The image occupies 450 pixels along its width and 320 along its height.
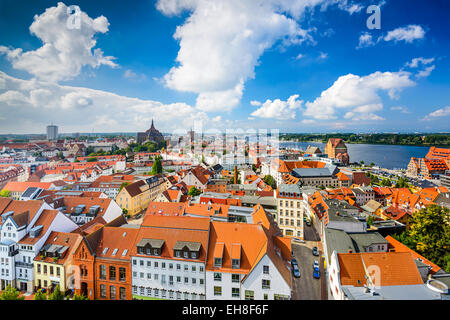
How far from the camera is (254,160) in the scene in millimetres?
29688

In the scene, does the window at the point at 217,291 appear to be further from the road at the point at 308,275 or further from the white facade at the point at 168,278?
the road at the point at 308,275

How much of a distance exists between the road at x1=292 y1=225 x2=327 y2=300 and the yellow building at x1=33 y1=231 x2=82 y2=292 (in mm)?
6170

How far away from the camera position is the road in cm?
618

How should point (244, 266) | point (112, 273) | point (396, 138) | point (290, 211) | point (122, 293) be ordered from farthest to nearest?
point (396, 138)
point (290, 211)
point (112, 273)
point (122, 293)
point (244, 266)

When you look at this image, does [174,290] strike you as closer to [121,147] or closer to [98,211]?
[98,211]

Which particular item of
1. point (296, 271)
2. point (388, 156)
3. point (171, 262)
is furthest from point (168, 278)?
point (388, 156)

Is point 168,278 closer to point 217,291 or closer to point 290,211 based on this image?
point 217,291

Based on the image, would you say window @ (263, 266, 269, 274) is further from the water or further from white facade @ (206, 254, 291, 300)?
the water

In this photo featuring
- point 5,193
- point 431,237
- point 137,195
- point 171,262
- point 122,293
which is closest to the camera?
point 171,262

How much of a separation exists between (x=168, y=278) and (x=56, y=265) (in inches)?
131

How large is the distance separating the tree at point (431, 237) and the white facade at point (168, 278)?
7828mm

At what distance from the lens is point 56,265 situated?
6332mm

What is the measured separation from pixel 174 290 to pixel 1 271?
17.6 ft
